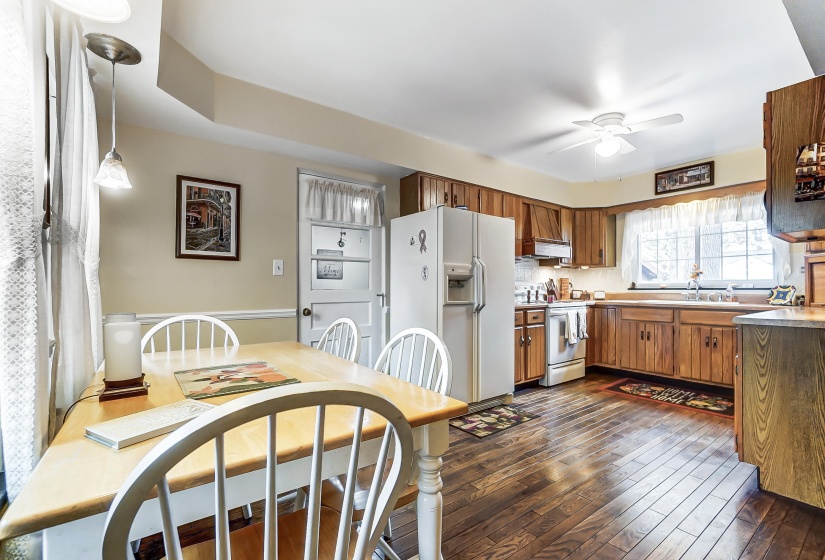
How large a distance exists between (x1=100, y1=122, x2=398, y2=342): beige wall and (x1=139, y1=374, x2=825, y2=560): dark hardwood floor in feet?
5.29

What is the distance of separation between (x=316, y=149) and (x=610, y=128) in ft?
8.14

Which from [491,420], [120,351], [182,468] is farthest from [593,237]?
[182,468]

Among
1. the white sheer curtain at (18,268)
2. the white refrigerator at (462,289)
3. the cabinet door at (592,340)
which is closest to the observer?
the white sheer curtain at (18,268)

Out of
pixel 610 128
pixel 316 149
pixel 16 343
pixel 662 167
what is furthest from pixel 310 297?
pixel 662 167

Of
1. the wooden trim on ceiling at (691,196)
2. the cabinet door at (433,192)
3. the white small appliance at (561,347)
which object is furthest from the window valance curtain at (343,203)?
the wooden trim on ceiling at (691,196)

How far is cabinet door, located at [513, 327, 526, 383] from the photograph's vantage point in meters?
3.93

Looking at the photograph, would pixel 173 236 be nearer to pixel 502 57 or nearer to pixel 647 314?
pixel 502 57

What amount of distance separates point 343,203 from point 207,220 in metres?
1.17

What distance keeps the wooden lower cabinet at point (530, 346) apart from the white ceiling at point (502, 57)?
1.92 metres

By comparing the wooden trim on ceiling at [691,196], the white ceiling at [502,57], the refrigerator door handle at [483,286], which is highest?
the white ceiling at [502,57]

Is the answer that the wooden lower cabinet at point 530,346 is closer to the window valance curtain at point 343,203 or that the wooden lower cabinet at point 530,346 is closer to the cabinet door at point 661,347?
the cabinet door at point 661,347

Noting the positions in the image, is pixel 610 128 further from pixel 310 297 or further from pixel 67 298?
pixel 67 298

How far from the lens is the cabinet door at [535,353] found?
403 centimetres

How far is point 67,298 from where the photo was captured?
1.30 metres
